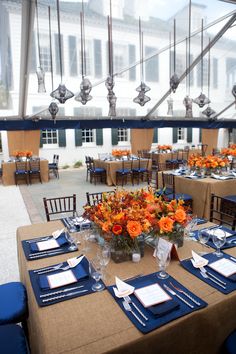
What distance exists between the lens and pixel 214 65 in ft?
28.5

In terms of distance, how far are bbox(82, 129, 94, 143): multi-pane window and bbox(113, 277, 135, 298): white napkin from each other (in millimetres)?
12924

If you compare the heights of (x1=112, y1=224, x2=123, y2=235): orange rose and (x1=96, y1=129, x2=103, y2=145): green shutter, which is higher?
(x1=96, y1=129, x2=103, y2=145): green shutter

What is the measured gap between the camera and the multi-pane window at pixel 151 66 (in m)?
7.41

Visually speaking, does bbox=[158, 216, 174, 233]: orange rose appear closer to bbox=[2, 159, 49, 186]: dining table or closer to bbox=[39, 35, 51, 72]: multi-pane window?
bbox=[39, 35, 51, 72]: multi-pane window

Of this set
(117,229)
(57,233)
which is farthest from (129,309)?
(57,233)

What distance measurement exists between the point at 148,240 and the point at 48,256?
0.82 m

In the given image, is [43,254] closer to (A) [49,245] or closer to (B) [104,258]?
(A) [49,245]

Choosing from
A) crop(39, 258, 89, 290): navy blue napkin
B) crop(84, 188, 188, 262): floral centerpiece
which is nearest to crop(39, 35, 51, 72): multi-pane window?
crop(84, 188, 188, 262): floral centerpiece

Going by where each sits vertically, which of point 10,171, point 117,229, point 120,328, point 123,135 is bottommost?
point 10,171

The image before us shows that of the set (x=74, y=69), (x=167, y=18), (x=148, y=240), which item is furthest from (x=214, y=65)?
(x=148, y=240)

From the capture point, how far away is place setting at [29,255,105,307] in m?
1.62

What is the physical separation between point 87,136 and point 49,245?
12.3 metres

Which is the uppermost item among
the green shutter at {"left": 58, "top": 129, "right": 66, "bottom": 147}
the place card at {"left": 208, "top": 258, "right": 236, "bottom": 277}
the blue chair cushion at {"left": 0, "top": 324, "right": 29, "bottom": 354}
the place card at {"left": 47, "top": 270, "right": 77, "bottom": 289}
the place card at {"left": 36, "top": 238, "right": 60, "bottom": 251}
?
the green shutter at {"left": 58, "top": 129, "right": 66, "bottom": 147}

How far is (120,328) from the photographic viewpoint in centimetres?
134
